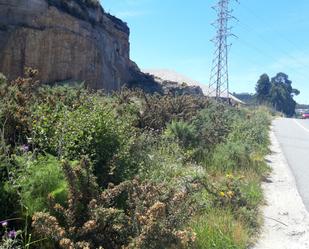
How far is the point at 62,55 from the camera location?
25859 millimetres

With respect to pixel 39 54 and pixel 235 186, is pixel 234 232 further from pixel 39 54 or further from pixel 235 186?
pixel 39 54

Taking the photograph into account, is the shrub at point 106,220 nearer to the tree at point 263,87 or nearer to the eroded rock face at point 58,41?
the eroded rock face at point 58,41

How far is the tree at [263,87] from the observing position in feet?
357

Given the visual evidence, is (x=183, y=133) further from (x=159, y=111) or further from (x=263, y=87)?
(x=263, y=87)

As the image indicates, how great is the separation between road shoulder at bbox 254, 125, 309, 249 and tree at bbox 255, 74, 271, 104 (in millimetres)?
99974

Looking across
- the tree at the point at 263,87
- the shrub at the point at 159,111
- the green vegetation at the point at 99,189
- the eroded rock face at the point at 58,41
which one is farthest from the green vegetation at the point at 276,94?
the green vegetation at the point at 99,189

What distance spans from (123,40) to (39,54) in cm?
1260

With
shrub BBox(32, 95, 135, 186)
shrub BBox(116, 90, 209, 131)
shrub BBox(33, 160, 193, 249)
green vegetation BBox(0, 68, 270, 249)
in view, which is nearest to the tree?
shrub BBox(116, 90, 209, 131)

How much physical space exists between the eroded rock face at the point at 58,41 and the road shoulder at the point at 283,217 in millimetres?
15708

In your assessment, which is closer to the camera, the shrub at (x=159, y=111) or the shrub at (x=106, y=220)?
the shrub at (x=106, y=220)

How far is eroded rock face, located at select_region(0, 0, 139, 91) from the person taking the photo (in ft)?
74.6

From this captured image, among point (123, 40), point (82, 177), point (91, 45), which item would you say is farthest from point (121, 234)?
point (123, 40)

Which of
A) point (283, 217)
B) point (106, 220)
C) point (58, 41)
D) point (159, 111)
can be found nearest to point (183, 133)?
point (159, 111)

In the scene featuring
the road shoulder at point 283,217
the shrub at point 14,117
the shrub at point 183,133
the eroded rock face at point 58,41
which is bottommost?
the road shoulder at point 283,217
